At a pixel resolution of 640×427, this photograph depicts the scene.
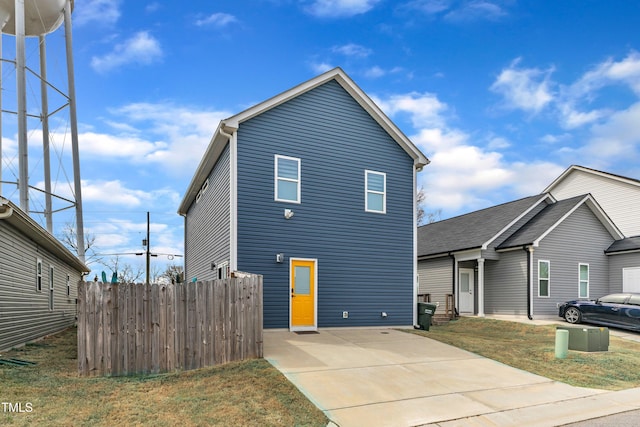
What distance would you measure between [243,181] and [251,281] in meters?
4.30

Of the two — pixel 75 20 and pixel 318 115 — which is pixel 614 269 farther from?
pixel 75 20

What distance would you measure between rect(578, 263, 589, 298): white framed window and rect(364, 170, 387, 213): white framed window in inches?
413

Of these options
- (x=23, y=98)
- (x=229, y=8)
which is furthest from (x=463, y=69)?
(x=23, y=98)

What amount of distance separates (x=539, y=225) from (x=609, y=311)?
4612mm

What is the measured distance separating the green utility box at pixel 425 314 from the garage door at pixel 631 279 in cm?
997

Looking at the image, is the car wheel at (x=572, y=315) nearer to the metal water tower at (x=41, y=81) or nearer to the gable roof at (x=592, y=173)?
the gable roof at (x=592, y=173)

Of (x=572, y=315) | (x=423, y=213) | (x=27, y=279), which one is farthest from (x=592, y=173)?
(x=27, y=279)

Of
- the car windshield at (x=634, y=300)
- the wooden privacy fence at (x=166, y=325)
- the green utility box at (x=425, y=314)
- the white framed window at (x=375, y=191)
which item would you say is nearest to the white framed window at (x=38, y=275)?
the wooden privacy fence at (x=166, y=325)

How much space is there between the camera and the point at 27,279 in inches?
478

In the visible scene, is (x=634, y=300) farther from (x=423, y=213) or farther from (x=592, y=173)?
(x=423, y=213)

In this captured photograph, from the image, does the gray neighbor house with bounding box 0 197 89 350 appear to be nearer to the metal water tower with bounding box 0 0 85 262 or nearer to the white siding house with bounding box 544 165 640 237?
the metal water tower with bounding box 0 0 85 262

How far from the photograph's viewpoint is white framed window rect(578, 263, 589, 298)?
19500mm

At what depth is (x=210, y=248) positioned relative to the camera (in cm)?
1612

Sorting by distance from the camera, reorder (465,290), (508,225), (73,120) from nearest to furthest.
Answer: (73,120) → (508,225) → (465,290)
